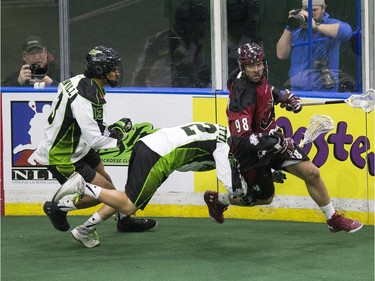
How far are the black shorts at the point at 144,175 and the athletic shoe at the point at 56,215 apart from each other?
0.65m

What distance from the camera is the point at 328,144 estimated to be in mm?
8094

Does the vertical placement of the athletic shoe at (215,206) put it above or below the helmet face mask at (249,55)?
below

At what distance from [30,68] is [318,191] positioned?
9.38ft

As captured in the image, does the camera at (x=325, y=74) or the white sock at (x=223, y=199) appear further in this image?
the camera at (x=325, y=74)

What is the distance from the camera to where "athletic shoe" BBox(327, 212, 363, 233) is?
24.0 ft

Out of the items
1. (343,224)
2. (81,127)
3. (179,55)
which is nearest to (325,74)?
(179,55)

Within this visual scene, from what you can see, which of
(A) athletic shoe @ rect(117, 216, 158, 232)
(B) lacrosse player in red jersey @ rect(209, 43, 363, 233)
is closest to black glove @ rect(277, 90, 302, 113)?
(B) lacrosse player in red jersey @ rect(209, 43, 363, 233)

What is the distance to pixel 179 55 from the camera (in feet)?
28.7

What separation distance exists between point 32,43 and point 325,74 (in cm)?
245

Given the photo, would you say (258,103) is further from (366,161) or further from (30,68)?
(30,68)

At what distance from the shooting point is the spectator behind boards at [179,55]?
864cm

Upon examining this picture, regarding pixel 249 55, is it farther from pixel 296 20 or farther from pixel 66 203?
pixel 66 203

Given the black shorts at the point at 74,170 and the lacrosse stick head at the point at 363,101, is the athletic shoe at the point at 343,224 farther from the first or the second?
the black shorts at the point at 74,170

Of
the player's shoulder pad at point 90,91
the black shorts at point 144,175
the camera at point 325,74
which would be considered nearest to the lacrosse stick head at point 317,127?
the camera at point 325,74
